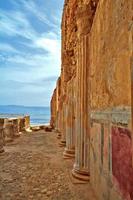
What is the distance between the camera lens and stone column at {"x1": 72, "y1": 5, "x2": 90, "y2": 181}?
487 cm

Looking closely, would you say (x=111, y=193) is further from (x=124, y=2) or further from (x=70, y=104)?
(x=70, y=104)

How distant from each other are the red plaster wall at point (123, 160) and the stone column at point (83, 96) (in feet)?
7.01

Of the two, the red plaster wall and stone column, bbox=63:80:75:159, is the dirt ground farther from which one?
the red plaster wall

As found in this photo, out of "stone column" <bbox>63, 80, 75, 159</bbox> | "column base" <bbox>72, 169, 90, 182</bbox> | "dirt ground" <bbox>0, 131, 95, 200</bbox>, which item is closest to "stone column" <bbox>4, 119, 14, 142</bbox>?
"dirt ground" <bbox>0, 131, 95, 200</bbox>

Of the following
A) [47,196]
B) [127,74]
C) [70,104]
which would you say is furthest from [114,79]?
[70,104]

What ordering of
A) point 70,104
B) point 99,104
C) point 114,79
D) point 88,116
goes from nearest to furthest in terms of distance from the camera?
point 114,79 < point 99,104 < point 88,116 < point 70,104

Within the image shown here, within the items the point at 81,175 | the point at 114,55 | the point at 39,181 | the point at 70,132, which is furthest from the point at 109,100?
the point at 70,132

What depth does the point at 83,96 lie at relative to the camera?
4973 mm

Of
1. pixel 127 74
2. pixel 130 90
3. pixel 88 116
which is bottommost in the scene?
pixel 88 116

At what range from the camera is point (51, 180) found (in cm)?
504

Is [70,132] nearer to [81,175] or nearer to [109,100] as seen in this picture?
[81,175]

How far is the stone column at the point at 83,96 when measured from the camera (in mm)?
4871

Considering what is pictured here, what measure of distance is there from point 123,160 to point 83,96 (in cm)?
270

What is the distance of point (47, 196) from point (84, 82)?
212cm
